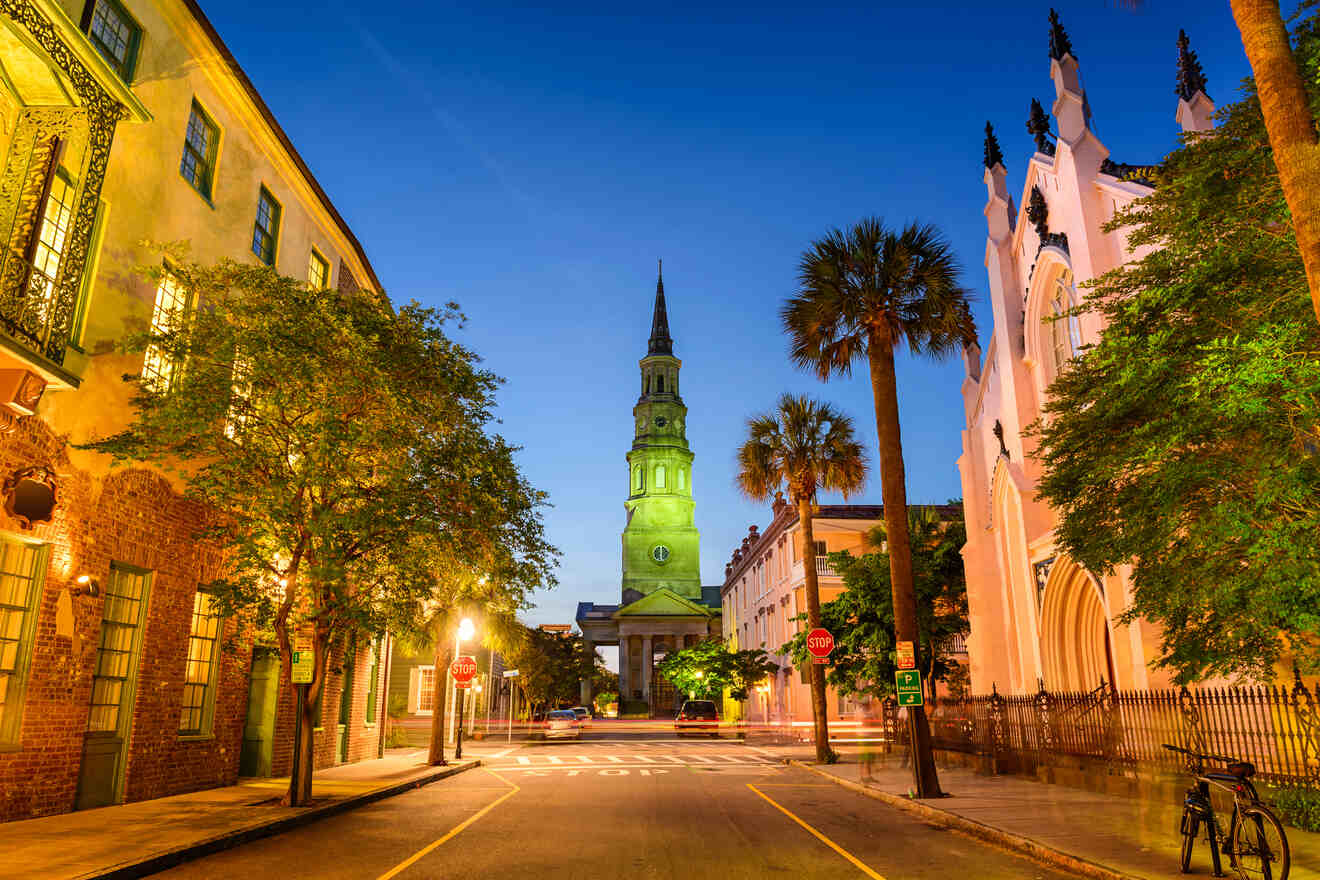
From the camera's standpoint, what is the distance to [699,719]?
166 ft

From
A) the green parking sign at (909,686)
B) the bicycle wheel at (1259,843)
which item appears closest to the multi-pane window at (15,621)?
the green parking sign at (909,686)

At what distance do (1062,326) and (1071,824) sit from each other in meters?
16.3

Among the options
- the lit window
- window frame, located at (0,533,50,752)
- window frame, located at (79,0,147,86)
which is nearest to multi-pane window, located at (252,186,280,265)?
window frame, located at (79,0,147,86)

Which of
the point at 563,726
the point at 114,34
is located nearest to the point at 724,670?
the point at 563,726

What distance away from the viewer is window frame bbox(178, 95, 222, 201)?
16172 mm

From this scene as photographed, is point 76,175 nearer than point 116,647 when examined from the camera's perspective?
Yes

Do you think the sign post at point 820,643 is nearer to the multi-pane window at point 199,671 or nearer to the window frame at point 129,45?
the multi-pane window at point 199,671

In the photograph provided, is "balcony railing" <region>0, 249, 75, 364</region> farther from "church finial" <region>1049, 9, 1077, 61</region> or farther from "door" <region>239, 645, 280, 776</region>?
"church finial" <region>1049, 9, 1077, 61</region>

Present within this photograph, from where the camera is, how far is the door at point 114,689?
526 inches

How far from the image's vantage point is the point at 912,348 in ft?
67.5

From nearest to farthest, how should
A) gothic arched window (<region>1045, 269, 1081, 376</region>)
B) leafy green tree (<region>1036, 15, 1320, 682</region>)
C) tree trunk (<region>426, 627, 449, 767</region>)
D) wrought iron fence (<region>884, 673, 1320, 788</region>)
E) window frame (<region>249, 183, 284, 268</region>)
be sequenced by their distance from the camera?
1. leafy green tree (<region>1036, 15, 1320, 682</region>)
2. wrought iron fence (<region>884, 673, 1320, 788</region>)
3. window frame (<region>249, 183, 284, 268</region>)
4. gothic arched window (<region>1045, 269, 1081, 376</region>)
5. tree trunk (<region>426, 627, 449, 767</region>)

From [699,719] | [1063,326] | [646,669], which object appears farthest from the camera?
[646,669]

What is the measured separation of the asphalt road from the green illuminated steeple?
82.5 meters

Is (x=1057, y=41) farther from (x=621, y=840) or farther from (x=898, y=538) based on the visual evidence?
(x=621, y=840)
